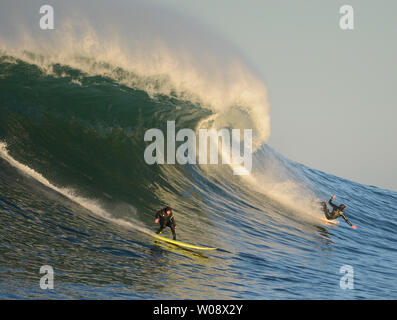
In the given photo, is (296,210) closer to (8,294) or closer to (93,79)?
(93,79)

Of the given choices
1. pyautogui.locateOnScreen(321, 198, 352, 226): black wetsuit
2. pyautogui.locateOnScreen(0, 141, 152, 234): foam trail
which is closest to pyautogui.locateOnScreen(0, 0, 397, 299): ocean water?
pyautogui.locateOnScreen(0, 141, 152, 234): foam trail

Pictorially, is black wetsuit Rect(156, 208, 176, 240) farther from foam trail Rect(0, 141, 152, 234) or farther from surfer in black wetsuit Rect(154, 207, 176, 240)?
foam trail Rect(0, 141, 152, 234)

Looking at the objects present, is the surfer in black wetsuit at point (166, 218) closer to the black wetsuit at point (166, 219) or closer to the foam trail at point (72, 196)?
the black wetsuit at point (166, 219)

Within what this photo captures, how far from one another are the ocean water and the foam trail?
0.05 metres

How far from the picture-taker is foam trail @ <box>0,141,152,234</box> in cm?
996

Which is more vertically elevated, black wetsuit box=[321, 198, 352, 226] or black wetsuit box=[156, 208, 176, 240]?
black wetsuit box=[321, 198, 352, 226]

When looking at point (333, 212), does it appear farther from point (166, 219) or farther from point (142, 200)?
point (166, 219)

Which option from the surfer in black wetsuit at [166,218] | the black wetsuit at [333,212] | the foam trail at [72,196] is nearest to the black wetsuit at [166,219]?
the surfer in black wetsuit at [166,218]

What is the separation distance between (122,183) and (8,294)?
6425 millimetres

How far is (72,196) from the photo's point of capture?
10.6 metres

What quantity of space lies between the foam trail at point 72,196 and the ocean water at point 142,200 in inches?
2.0

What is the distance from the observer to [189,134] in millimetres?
15727
